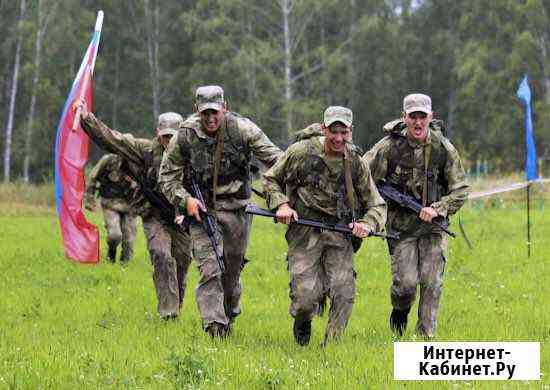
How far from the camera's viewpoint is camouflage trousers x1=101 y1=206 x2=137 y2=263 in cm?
1498

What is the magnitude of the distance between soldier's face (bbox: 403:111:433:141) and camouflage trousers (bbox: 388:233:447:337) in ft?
3.18

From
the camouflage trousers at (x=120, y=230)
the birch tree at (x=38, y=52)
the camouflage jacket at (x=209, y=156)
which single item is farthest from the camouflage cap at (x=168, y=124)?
the birch tree at (x=38, y=52)

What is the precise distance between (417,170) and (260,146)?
4.77ft

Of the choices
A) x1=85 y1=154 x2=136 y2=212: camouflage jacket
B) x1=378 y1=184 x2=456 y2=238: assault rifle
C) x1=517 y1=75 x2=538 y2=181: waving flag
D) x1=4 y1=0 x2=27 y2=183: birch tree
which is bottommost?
x1=378 y1=184 x2=456 y2=238: assault rifle

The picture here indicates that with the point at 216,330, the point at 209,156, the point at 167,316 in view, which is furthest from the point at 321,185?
the point at 167,316

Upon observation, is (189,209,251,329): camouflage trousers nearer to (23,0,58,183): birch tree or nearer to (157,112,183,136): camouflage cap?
(157,112,183,136): camouflage cap

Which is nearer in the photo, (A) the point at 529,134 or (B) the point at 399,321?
(B) the point at 399,321

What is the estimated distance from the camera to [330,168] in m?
7.93

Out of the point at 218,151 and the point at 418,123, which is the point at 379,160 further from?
the point at 218,151

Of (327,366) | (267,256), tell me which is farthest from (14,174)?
(327,366)

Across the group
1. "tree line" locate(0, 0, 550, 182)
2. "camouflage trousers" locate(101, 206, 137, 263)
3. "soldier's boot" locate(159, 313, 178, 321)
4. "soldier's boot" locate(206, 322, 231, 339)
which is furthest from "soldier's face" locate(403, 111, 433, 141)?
"tree line" locate(0, 0, 550, 182)

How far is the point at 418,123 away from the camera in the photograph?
841 centimetres

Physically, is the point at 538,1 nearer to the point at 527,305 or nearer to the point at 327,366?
the point at 527,305

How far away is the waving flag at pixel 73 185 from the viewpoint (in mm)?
11625
